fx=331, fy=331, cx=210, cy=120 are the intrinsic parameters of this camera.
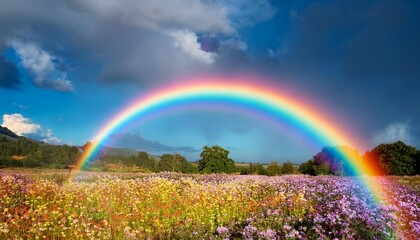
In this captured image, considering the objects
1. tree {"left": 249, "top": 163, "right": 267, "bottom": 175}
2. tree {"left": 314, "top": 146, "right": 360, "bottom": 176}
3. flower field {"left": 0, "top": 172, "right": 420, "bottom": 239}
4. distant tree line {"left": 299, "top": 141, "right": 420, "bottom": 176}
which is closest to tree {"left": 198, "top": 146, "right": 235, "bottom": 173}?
tree {"left": 249, "top": 163, "right": 267, "bottom": 175}

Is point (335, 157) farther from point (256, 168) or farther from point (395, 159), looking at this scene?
point (256, 168)

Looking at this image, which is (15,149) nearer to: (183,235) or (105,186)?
(105,186)

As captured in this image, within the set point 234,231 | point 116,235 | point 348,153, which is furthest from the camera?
point 348,153

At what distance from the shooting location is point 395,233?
703 cm

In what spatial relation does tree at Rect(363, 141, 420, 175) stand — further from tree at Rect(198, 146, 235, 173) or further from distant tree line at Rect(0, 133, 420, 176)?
tree at Rect(198, 146, 235, 173)

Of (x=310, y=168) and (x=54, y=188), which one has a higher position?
(x=310, y=168)

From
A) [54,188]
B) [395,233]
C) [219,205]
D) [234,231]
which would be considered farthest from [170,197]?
[395,233]

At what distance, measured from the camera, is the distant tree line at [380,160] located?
49.4 metres

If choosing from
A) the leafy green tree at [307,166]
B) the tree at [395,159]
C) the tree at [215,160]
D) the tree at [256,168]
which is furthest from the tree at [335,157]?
the tree at [215,160]

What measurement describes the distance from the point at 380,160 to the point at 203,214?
158 feet

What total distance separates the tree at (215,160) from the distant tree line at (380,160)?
12651 millimetres

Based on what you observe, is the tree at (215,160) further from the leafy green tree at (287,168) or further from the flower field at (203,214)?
the flower field at (203,214)

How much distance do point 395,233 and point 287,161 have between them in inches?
2064

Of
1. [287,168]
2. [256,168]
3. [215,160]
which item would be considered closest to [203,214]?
[215,160]
